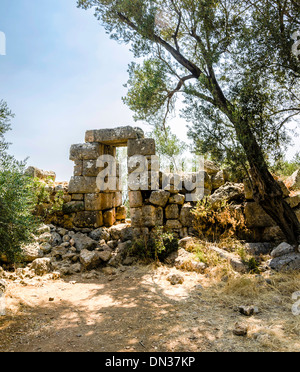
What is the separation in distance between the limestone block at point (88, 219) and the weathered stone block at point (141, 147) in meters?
2.23

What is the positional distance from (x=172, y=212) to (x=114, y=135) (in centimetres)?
307

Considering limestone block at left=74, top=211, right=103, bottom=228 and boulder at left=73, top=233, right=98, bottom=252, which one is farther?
limestone block at left=74, top=211, right=103, bottom=228

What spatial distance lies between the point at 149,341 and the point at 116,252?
4.18 metres

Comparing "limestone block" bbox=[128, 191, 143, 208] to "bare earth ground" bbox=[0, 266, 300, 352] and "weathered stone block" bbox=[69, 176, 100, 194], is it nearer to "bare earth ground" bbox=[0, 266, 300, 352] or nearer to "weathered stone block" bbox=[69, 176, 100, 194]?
"weathered stone block" bbox=[69, 176, 100, 194]

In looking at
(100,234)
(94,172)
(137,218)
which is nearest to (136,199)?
(137,218)

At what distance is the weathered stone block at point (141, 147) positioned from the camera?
25.8ft

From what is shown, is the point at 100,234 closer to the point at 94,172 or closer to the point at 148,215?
the point at 148,215

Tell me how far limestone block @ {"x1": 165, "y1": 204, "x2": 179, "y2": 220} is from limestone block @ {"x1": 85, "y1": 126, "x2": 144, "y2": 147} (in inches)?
96.6

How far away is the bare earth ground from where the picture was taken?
3.01m

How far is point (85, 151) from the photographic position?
27.8ft

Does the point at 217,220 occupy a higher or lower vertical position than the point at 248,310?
higher

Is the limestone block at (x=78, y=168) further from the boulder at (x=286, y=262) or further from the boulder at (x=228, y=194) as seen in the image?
the boulder at (x=286, y=262)

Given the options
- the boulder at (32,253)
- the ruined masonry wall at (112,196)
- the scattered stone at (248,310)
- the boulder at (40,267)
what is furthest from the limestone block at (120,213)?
the scattered stone at (248,310)

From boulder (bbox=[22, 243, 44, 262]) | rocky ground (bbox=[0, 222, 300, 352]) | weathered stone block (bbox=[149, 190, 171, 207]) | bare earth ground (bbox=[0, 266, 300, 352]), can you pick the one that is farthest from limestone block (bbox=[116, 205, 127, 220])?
bare earth ground (bbox=[0, 266, 300, 352])
